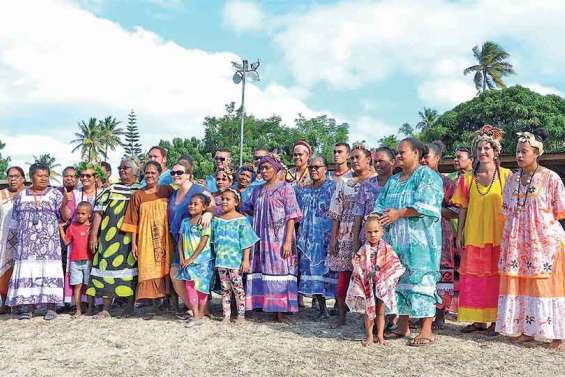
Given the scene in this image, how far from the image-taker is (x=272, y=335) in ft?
18.2

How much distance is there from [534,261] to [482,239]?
0.53m

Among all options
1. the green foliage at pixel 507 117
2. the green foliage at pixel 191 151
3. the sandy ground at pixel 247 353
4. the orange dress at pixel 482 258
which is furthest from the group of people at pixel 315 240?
the green foliage at pixel 191 151

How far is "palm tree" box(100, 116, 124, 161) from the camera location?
2149 inches

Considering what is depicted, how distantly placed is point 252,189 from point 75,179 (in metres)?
2.33

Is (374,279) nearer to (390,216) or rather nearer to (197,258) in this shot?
(390,216)

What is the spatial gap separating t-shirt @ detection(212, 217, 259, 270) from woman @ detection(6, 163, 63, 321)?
6.34ft

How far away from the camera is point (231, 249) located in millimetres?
6184

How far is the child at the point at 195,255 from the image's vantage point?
6188 mm

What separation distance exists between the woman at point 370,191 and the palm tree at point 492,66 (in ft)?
106

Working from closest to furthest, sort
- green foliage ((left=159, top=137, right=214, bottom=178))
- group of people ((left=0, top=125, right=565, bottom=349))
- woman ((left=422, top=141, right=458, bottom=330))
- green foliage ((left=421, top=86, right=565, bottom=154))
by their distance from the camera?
group of people ((left=0, top=125, right=565, bottom=349))
woman ((left=422, top=141, right=458, bottom=330))
green foliage ((left=421, top=86, right=565, bottom=154))
green foliage ((left=159, top=137, right=214, bottom=178))

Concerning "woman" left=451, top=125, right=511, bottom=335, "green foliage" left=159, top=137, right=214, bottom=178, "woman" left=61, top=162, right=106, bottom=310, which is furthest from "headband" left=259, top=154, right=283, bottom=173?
"green foliage" left=159, top=137, right=214, bottom=178

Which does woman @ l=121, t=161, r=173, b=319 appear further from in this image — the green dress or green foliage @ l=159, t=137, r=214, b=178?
green foliage @ l=159, t=137, r=214, b=178

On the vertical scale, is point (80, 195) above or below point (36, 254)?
above

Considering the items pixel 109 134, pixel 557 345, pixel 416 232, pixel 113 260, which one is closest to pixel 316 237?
pixel 416 232
